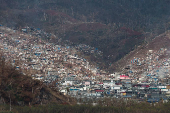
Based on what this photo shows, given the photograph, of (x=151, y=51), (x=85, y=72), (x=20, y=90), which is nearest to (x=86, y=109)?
(x=20, y=90)

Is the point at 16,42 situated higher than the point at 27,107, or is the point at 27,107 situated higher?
the point at 16,42

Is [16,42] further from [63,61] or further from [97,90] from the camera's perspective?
[97,90]

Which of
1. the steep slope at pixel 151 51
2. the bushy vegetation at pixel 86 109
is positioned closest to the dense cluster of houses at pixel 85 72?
the steep slope at pixel 151 51

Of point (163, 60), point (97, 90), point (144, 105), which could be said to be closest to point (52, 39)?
point (163, 60)

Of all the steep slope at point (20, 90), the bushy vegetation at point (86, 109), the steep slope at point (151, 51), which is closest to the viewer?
the steep slope at point (20, 90)

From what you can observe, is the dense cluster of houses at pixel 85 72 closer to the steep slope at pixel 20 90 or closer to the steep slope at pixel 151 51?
the steep slope at pixel 151 51

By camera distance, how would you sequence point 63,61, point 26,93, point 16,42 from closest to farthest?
point 26,93 → point 63,61 → point 16,42

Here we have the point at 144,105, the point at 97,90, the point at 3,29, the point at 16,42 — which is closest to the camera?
the point at 144,105

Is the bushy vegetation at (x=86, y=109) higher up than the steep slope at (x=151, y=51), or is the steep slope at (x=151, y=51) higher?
the steep slope at (x=151, y=51)

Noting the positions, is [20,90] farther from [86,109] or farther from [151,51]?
[151,51]
